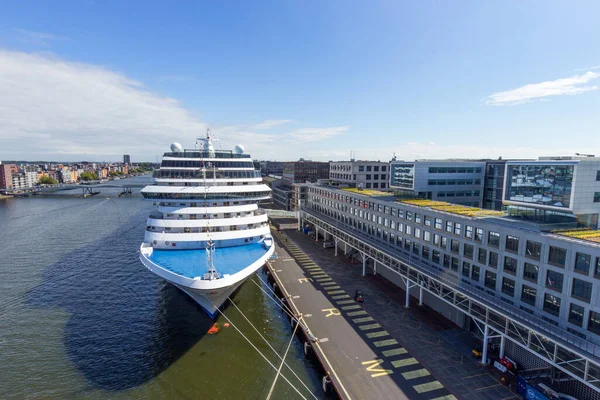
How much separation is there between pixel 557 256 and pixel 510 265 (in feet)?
13.2

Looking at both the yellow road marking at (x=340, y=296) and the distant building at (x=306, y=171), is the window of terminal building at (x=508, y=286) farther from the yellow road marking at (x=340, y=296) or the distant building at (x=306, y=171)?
the distant building at (x=306, y=171)

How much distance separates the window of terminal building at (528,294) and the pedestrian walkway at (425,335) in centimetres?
670

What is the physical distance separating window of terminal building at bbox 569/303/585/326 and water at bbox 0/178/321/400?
63.5 ft

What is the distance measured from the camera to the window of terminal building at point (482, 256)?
29094mm

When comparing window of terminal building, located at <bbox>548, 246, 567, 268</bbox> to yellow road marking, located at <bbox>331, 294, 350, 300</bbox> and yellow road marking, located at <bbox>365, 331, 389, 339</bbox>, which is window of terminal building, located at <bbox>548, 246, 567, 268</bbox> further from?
yellow road marking, located at <bbox>331, 294, 350, 300</bbox>

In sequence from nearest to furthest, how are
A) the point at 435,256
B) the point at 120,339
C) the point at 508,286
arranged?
the point at 508,286 < the point at 120,339 < the point at 435,256

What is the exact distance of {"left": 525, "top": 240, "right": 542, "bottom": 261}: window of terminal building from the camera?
24.3 m

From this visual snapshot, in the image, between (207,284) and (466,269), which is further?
(466,269)

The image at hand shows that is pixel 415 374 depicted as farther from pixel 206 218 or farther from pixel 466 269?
pixel 206 218

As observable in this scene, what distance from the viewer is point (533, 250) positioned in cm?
2488

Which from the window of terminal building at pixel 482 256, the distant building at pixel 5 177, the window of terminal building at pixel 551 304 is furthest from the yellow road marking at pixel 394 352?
the distant building at pixel 5 177

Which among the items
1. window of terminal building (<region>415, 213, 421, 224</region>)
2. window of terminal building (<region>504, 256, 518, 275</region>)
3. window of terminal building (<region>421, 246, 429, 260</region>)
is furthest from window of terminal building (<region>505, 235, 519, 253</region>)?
window of terminal building (<region>415, 213, 421, 224</region>)

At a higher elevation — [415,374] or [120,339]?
[415,374]

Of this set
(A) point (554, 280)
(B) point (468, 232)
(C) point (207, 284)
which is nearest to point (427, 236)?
(B) point (468, 232)
